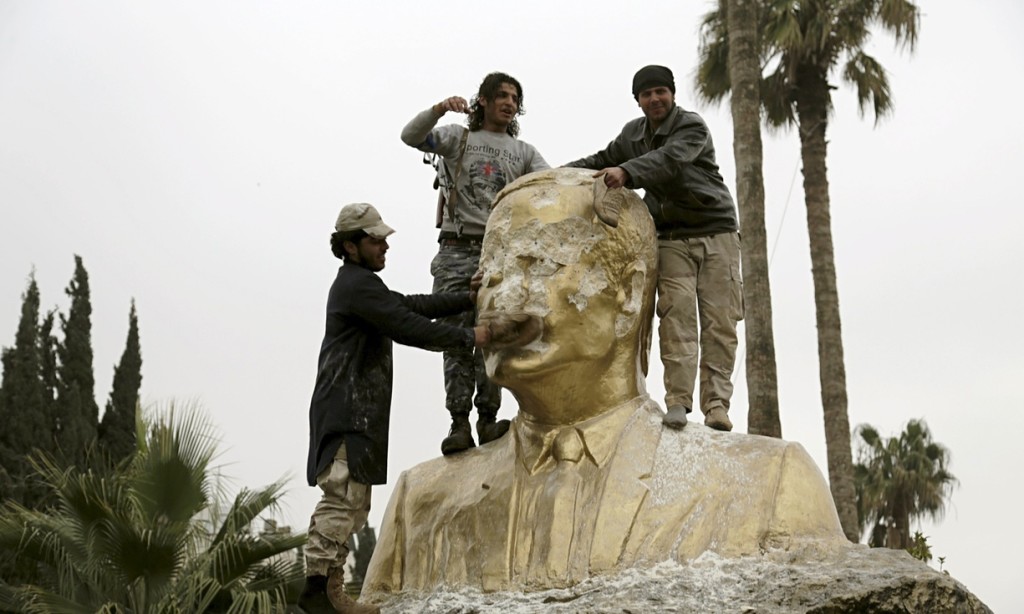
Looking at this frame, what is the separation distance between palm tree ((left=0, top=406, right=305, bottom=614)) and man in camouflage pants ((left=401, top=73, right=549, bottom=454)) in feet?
13.3

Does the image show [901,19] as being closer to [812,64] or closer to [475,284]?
[812,64]

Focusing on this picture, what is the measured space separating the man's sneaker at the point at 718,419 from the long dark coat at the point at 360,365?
4.40 feet

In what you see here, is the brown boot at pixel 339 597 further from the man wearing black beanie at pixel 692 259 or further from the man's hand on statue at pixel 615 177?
the man's hand on statue at pixel 615 177

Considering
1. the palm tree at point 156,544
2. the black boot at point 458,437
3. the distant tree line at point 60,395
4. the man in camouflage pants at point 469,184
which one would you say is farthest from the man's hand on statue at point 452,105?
the distant tree line at point 60,395

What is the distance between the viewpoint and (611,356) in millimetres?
7086

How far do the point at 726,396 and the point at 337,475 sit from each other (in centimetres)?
204

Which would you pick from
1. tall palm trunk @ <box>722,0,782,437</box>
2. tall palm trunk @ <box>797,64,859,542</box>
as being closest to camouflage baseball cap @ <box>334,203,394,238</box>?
tall palm trunk @ <box>722,0,782,437</box>

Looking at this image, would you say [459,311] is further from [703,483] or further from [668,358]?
[703,483]

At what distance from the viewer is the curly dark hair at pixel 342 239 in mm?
7199

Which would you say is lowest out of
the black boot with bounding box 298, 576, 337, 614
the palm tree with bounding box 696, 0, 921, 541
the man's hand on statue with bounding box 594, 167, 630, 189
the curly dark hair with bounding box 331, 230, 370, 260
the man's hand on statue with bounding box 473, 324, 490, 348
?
the black boot with bounding box 298, 576, 337, 614

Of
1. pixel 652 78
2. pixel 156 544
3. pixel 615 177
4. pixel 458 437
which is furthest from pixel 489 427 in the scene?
pixel 156 544

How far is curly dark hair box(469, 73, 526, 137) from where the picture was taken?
8.09 m

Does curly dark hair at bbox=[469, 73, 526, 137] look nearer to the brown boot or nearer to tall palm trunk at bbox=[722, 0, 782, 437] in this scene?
the brown boot

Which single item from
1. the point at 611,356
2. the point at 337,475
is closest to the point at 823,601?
the point at 611,356
